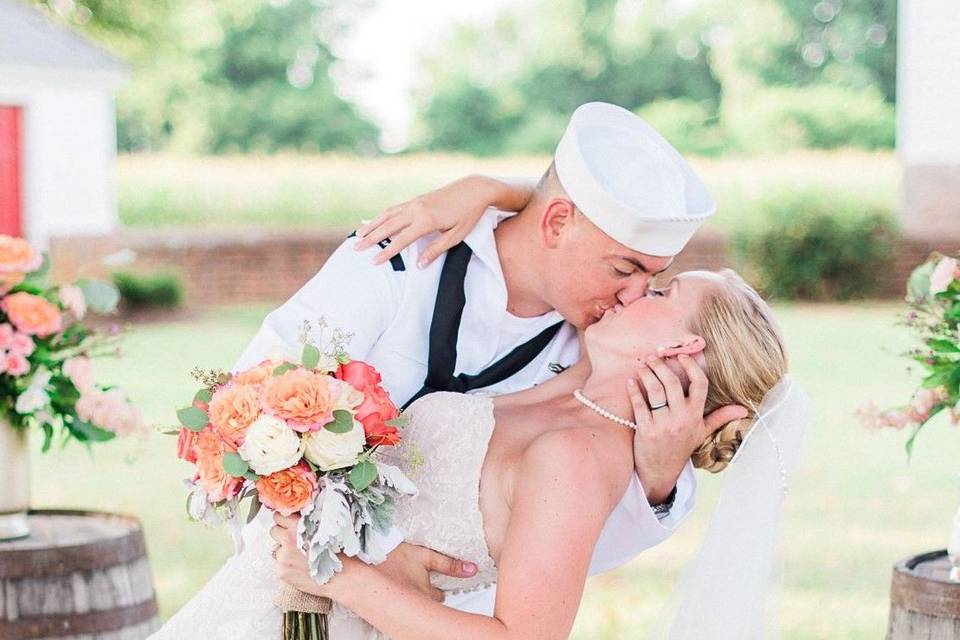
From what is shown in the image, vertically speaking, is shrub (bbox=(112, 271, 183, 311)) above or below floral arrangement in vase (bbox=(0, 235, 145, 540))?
below

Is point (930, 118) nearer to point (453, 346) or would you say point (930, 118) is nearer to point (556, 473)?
point (453, 346)

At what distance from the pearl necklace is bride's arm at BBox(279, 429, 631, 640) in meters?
0.29

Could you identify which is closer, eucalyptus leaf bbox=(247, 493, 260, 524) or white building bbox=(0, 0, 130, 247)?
eucalyptus leaf bbox=(247, 493, 260, 524)

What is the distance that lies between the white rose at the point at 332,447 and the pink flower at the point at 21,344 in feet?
6.26

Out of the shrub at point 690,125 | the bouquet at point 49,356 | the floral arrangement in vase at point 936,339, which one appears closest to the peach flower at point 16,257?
the bouquet at point 49,356

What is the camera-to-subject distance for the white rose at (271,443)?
2.39 metres

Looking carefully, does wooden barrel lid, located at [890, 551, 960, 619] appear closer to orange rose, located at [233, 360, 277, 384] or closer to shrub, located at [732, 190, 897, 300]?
orange rose, located at [233, 360, 277, 384]

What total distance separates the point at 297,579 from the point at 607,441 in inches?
25.7

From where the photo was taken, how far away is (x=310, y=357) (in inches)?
98.3

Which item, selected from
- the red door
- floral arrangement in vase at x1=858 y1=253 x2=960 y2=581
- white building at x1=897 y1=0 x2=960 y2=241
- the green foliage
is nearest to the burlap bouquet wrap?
floral arrangement in vase at x1=858 y1=253 x2=960 y2=581

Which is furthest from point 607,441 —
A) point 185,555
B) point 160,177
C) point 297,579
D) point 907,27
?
point 160,177

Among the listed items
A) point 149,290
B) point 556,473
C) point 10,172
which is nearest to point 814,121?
point 149,290

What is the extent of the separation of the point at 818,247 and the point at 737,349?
1663 centimetres

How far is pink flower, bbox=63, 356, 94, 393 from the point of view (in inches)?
165
